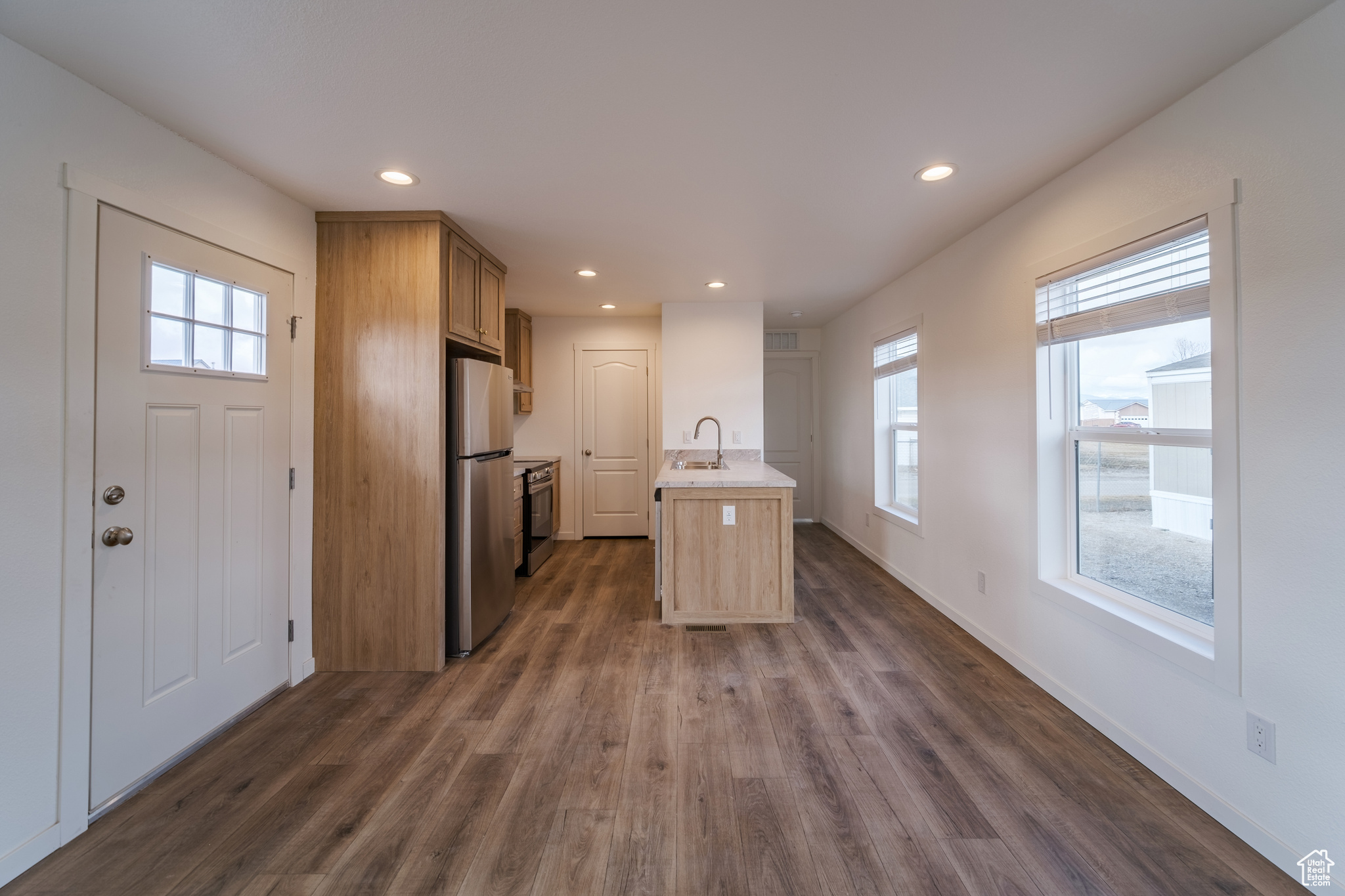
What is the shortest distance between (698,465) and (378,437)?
8.82 ft

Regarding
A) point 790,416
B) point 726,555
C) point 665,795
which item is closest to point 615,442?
point 790,416

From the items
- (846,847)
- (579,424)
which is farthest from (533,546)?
(846,847)

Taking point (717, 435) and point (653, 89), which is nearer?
point (653, 89)

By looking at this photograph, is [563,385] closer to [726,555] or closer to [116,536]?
[726,555]

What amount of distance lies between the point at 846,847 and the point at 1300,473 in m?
1.67

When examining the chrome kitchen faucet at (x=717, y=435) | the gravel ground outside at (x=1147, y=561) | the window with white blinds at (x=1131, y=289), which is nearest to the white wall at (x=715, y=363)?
the chrome kitchen faucet at (x=717, y=435)

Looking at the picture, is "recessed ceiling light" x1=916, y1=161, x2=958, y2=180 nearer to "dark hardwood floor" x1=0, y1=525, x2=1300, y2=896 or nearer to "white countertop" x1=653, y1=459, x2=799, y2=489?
"white countertop" x1=653, y1=459, x2=799, y2=489

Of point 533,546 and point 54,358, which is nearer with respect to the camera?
point 54,358

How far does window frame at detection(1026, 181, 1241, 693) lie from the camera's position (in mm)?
1658

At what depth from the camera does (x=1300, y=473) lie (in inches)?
58.6

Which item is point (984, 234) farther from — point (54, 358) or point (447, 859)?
point (54, 358)

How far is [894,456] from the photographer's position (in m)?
4.68

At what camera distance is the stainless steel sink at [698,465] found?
4.47 metres

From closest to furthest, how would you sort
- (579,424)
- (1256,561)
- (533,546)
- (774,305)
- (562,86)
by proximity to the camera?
1. (1256,561)
2. (562,86)
3. (533,546)
4. (774,305)
5. (579,424)
